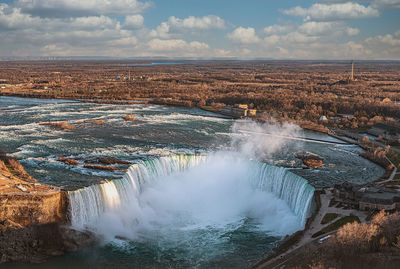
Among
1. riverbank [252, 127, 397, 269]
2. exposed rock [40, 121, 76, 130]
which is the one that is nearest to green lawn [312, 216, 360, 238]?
riverbank [252, 127, 397, 269]

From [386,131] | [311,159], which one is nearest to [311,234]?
[311,159]

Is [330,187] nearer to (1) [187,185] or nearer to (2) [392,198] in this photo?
(2) [392,198]

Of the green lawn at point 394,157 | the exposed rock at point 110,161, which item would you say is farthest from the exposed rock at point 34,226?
the green lawn at point 394,157

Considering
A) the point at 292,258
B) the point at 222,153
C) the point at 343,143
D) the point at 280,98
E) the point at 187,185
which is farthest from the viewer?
the point at 280,98

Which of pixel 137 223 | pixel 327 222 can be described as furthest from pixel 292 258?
pixel 137 223

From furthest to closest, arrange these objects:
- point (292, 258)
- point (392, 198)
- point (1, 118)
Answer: point (1, 118) → point (392, 198) → point (292, 258)

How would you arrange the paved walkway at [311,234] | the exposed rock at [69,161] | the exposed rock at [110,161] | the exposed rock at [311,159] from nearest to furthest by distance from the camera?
the paved walkway at [311,234]
the exposed rock at [69,161]
the exposed rock at [110,161]
the exposed rock at [311,159]

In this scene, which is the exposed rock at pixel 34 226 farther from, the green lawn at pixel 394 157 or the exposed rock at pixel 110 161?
the green lawn at pixel 394 157
